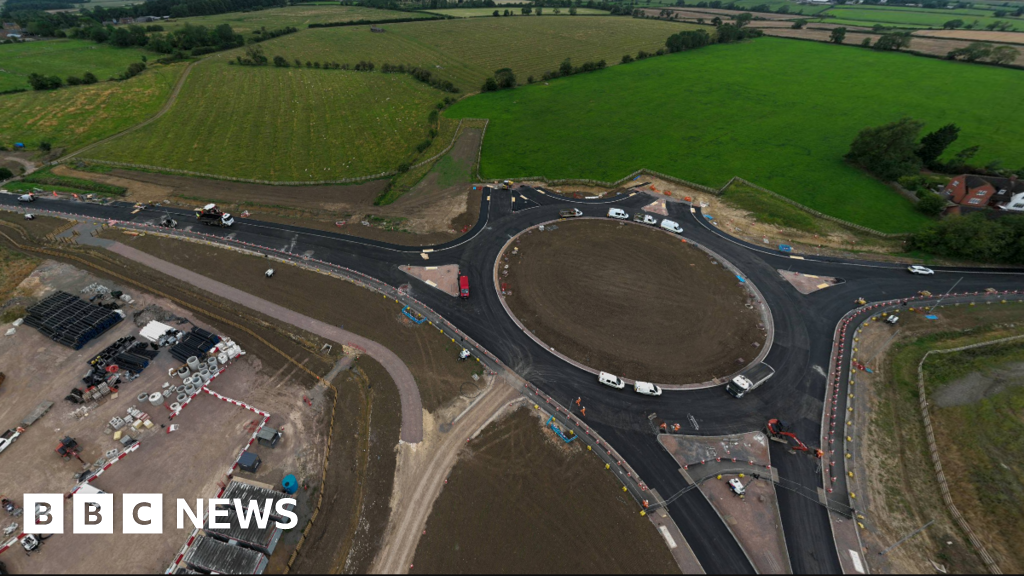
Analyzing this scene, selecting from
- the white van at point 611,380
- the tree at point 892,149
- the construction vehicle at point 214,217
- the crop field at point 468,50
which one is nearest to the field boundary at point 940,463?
the white van at point 611,380

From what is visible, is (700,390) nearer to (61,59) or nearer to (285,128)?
(285,128)

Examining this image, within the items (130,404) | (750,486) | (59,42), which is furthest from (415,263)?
(59,42)

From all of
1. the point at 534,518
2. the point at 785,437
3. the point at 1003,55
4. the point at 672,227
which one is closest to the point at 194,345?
the point at 534,518

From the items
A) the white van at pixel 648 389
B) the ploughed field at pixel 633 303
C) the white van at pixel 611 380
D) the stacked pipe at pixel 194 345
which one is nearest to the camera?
the white van at pixel 648 389

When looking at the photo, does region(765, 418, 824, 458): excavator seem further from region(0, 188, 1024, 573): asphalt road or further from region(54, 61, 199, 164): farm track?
region(54, 61, 199, 164): farm track

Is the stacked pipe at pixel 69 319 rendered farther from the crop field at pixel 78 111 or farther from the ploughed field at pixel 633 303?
the crop field at pixel 78 111

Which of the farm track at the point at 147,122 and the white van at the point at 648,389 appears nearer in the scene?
the white van at the point at 648,389

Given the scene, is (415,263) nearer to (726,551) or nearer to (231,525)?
(231,525)
